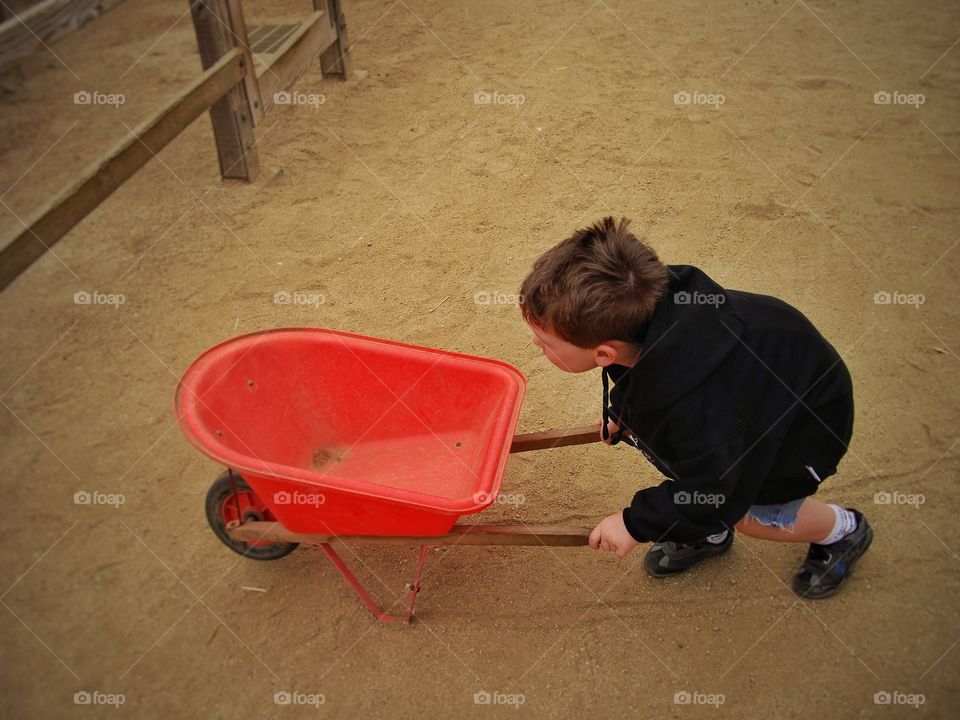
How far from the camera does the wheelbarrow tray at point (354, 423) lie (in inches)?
63.5

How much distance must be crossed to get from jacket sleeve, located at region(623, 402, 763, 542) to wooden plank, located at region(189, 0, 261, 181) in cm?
307

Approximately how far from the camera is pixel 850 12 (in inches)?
206

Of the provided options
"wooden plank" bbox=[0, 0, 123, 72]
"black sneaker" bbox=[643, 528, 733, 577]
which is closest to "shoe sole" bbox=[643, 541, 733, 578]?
"black sneaker" bbox=[643, 528, 733, 577]

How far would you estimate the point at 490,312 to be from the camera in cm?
302

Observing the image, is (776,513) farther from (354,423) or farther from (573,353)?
(354,423)

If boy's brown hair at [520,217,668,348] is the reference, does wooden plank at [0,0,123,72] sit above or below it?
above

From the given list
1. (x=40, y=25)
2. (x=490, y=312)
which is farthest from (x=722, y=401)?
(x=40, y=25)

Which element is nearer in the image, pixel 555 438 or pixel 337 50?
pixel 555 438

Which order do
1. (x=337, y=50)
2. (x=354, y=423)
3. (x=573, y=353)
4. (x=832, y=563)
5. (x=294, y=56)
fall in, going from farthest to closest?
(x=337, y=50) → (x=294, y=56) → (x=354, y=423) → (x=832, y=563) → (x=573, y=353)

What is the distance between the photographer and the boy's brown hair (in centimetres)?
145

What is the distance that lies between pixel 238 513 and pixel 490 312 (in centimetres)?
139

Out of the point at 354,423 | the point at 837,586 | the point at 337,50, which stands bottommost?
the point at 837,586

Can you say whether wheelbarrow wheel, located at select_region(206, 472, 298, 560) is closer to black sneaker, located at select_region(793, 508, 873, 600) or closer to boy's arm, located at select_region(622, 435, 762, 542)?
boy's arm, located at select_region(622, 435, 762, 542)

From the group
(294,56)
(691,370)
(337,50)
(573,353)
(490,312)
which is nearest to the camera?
(691,370)
